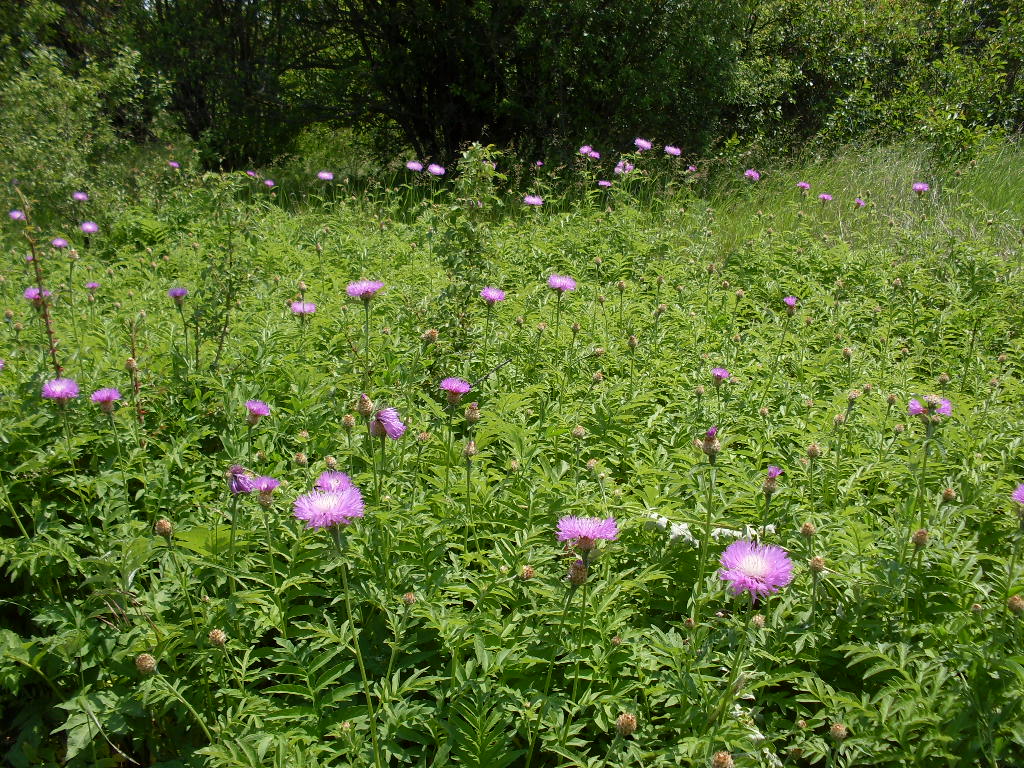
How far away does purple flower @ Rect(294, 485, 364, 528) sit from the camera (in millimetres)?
1426

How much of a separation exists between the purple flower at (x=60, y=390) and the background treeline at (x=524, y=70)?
16.3 feet

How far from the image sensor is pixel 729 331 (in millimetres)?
3742

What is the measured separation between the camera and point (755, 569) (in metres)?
1.49

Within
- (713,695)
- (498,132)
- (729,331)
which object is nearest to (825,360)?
(729,331)

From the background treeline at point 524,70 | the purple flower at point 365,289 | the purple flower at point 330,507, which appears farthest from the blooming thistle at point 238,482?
the background treeline at point 524,70

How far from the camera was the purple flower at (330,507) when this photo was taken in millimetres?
1426

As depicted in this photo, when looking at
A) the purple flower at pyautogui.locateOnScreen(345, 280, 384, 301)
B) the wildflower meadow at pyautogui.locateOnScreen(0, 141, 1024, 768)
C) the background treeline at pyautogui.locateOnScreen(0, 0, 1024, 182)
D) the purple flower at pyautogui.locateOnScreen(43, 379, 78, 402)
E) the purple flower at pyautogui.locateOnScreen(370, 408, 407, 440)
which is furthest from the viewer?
the background treeline at pyautogui.locateOnScreen(0, 0, 1024, 182)

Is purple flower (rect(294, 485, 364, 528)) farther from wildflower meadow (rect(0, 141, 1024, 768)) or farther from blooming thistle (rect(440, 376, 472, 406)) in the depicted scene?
blooming thistle (rect(440, 376, 472, 406))

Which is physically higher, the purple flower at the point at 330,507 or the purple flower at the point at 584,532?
the purple flower at the point at 330,507

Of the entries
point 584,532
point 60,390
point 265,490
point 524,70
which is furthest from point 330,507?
point 524,70

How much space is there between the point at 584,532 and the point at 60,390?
1.58 m

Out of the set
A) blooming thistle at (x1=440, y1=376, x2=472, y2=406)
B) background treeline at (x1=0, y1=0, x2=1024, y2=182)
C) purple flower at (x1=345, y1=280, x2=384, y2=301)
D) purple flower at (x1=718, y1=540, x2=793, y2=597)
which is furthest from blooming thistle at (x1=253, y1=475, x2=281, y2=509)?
background treeline at (x1=0, y1=0, x2=1024, y2=182)

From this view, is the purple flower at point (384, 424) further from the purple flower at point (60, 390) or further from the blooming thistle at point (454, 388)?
the purple flower at point (60, 390)

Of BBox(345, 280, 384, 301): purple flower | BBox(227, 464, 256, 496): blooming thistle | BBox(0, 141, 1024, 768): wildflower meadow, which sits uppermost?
BBox(345, 280, 384, 301): purple flower
